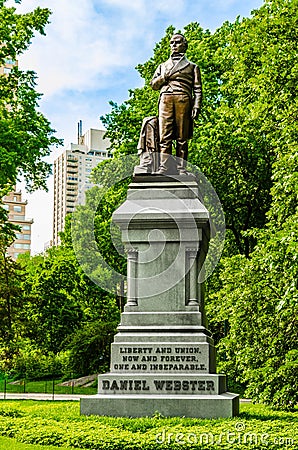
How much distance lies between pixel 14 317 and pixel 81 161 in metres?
69.0

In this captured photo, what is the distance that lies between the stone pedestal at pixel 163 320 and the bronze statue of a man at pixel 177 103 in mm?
929

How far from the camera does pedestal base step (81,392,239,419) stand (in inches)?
462

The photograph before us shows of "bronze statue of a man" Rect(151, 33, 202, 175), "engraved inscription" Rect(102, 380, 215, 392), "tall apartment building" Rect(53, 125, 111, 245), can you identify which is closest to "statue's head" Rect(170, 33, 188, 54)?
"bronze statue of a man" Rect(151, 33, 202, 175)

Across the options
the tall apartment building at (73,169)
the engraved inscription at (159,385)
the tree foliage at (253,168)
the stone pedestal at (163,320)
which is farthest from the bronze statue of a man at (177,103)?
the tall apartment building at (73,169)

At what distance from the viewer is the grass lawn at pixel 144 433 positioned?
9359mm

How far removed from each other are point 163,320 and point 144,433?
126 inches

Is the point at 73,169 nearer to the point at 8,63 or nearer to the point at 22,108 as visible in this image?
the point at 8,63

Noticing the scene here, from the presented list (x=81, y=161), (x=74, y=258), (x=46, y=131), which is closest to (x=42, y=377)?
(x=74, y=258)

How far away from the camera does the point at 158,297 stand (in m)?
13.2

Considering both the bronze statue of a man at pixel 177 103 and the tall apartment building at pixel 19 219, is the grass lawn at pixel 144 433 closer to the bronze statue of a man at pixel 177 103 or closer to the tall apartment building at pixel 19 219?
the bronze statue of a man at pixel 177 103

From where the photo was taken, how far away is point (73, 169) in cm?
10112

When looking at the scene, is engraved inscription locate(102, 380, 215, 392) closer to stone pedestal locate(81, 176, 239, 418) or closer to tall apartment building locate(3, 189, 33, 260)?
stone pedestal locate(81, 176, 239, 418)

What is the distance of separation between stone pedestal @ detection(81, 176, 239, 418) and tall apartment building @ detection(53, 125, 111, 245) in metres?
70.9

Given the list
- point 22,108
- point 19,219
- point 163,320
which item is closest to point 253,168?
point 22,108
